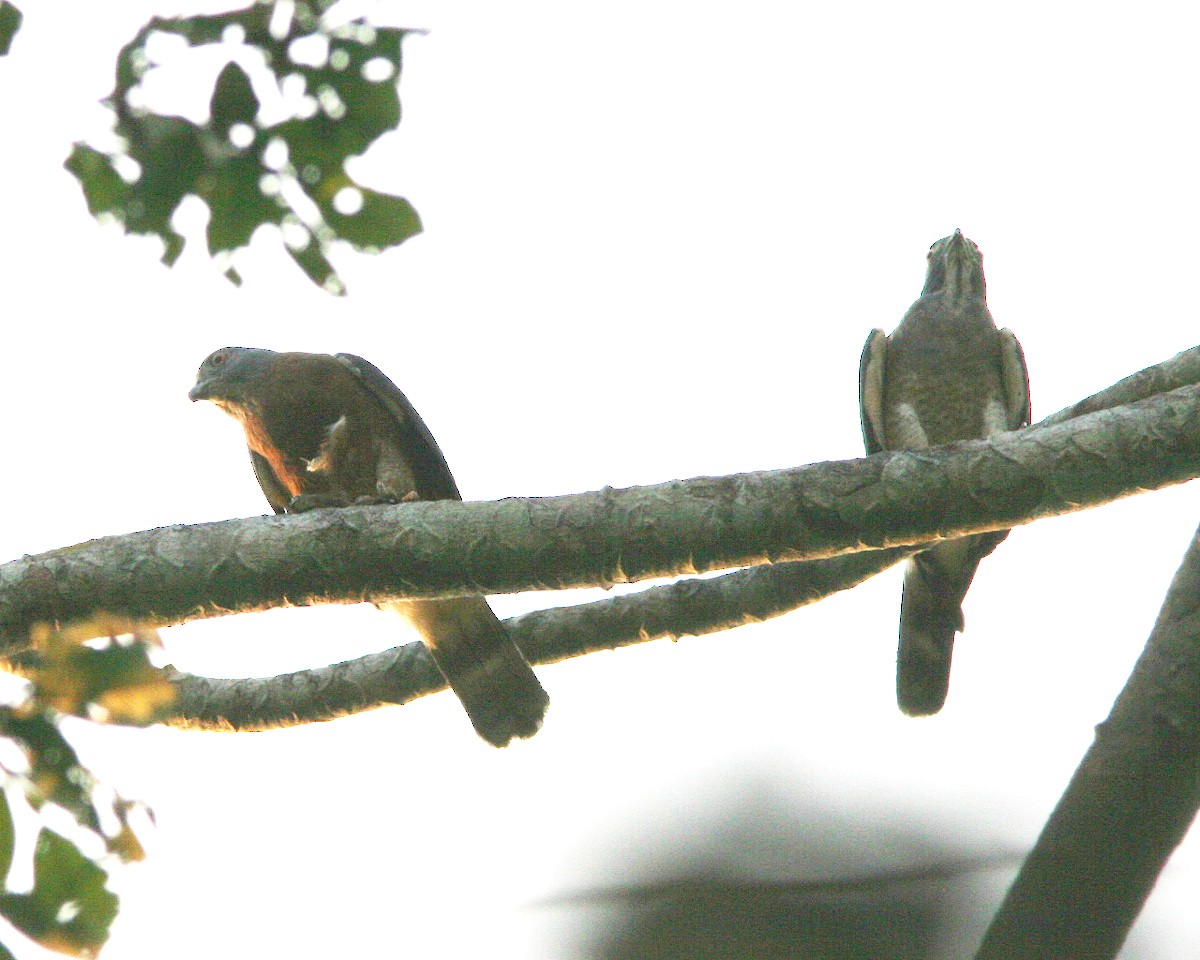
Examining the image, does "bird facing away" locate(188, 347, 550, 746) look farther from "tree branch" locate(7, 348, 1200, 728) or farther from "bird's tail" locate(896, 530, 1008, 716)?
"tree branch" locate(7, 348, 1200, 728)

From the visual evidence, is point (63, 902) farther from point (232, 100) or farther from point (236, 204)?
point (232, 100)

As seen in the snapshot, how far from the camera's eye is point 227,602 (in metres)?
3.26

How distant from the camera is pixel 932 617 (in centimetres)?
503

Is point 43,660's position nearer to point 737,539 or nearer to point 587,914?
point 587,914

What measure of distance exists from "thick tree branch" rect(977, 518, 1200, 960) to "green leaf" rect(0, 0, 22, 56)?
176 cm

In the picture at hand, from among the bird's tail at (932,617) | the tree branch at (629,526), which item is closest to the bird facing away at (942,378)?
the bird's tail at (932,617)

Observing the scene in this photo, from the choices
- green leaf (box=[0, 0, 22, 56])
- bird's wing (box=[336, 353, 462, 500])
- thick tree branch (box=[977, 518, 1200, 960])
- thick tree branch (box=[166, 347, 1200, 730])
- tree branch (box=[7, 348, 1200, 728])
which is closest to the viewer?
thick tree branch (box=[977, 518, 1200, 960])

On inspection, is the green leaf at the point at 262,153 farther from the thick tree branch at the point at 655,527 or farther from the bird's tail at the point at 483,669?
the bird's tail at the point at 483,669

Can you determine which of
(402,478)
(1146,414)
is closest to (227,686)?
(402,478)

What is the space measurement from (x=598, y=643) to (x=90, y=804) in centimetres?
325

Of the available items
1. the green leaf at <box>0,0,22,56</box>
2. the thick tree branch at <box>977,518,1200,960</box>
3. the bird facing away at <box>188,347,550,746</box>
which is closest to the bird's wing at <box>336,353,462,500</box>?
the bird facing away at <box>188,347,550,746</box>

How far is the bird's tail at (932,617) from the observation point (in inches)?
193

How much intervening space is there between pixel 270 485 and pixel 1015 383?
9.49 feet

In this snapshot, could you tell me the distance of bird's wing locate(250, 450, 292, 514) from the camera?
5.52 metres
